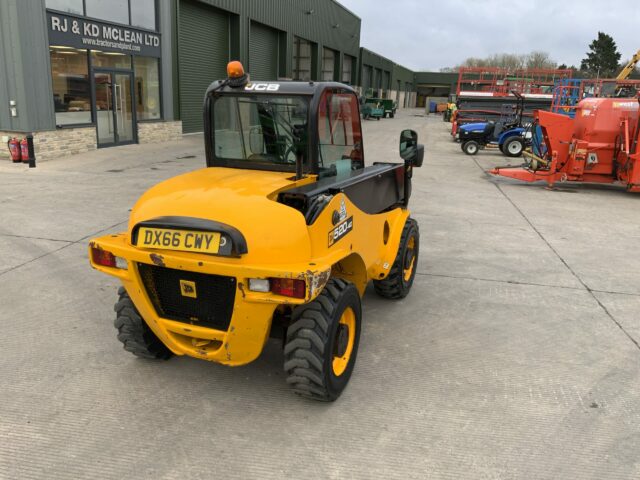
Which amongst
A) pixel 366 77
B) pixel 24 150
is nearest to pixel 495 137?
pixel 24 150

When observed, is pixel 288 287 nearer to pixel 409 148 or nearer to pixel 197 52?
pixel 409 148

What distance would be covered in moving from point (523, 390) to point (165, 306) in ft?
8.19

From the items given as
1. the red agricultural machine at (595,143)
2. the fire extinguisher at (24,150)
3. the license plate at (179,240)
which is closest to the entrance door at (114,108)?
the fire extinguisher at (24,150)

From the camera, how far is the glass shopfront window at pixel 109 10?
15.2 metres

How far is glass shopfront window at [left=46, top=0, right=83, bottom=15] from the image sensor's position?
45.0ft

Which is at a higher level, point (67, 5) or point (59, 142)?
point (67, 5)

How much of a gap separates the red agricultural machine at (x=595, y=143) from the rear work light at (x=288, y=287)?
10.5m

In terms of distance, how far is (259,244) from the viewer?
2.84 m

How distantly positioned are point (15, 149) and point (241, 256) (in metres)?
12.4

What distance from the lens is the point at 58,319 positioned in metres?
4.49

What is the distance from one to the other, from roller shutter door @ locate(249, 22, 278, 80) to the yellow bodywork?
2492 cm

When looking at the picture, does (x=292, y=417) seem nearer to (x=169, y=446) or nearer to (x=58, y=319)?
(x=169, y=446)

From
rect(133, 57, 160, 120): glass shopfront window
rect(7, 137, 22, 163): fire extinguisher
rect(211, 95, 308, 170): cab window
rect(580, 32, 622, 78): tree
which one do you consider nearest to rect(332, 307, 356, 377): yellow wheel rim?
rect(211, 95, 308, 170): cab window

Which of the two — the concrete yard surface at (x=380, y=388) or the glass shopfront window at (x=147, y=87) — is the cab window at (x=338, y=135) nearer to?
the concrete yard surface at (x=380, y=388)
